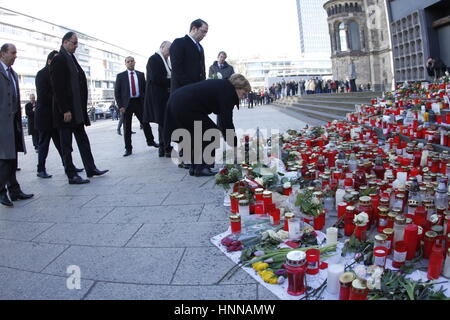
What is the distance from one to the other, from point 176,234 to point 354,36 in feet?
147

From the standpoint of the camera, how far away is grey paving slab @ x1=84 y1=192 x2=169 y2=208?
3.96m

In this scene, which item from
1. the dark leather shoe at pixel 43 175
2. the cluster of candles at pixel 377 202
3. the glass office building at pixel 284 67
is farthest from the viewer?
the glass office building at pixel 284 67

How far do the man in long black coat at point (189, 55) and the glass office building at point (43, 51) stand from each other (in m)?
55.5

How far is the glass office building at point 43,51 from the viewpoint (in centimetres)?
6625

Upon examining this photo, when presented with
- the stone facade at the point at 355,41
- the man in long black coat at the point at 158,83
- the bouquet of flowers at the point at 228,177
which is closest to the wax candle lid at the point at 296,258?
the bouquet of flowers at the point at 228,177

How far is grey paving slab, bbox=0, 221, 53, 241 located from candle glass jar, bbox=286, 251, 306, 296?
92.2 inches

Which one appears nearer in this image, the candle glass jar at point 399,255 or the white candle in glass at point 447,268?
the white candle in glass at point 447,268

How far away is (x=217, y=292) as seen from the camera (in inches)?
82.7

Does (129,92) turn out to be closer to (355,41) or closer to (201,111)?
(201,111)

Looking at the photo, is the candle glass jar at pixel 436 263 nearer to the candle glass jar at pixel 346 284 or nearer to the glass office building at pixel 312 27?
the candle glass jar at pixel 346 284

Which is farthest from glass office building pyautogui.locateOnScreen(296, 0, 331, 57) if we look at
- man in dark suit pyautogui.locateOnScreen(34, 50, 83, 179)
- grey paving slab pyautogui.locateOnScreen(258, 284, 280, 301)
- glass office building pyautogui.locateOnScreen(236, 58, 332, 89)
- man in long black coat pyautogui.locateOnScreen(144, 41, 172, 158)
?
grey paving slab pyautogui.locateOnScreen(258, 284, 280, 301)

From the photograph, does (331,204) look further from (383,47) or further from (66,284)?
(383,47)

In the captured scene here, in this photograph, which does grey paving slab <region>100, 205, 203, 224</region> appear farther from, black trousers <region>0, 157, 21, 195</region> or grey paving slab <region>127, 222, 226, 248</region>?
black trousers <region>0, 157, 21, 195</region>

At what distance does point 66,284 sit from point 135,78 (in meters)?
5.38
